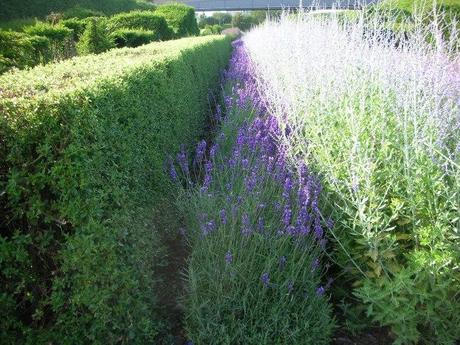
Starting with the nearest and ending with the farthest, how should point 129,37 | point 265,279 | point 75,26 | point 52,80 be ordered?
point 265,279 < point 52,80 < point 75,26 < point 129,37

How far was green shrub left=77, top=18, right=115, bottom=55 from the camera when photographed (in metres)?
8.54

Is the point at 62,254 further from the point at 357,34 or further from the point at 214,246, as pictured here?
the point at 357,34

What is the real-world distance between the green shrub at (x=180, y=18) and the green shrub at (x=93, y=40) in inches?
379

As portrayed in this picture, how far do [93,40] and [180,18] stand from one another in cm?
1228

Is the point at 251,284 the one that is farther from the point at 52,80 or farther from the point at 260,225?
the point at 52,80

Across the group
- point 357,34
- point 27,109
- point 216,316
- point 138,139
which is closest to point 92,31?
point 357,34

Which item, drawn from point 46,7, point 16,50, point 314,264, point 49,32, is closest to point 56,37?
point 49,32

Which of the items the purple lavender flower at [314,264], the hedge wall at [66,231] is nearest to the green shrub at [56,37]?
the hedge wall at [66,231]

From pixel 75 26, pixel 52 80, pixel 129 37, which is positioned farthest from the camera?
pixel 129 37

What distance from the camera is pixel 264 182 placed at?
11.5 ft

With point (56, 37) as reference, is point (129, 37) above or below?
below

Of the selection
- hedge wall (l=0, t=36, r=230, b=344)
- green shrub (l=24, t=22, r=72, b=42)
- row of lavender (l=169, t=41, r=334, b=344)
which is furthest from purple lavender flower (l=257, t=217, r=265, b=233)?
green shrub (l=24, t=22, r=72, b=42)

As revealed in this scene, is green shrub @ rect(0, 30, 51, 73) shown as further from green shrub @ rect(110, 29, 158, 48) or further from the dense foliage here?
the dense foliage

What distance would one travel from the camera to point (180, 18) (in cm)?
1997
